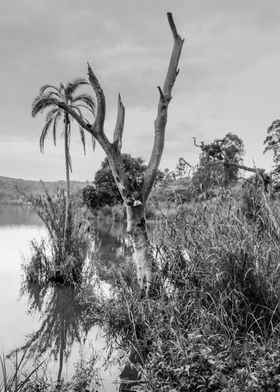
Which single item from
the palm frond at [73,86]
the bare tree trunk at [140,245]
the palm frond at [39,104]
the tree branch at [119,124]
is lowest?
the bare tree trunk at [140,245]

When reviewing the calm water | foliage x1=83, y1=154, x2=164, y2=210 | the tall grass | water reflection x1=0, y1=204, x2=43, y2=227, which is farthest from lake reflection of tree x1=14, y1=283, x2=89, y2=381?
foliage x1=83, y1=154, x2=164, y2=210

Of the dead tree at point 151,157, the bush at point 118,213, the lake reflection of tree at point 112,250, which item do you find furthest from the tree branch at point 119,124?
the bush at point 118,213

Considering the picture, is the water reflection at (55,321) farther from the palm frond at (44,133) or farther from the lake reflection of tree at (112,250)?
the palm frond at (44,133)

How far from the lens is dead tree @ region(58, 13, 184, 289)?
20.1 feet

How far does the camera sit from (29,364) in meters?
4.80

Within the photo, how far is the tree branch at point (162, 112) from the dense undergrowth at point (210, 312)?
2.78 feet

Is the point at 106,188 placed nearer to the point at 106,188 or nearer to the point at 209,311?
the point at 106,188

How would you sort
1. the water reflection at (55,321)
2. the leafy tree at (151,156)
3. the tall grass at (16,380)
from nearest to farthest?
the tall grass at (16,380) → the water reflection at (55,321) → the leafy tree at (151,156)

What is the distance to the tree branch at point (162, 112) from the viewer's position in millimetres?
6434

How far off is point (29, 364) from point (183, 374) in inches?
100

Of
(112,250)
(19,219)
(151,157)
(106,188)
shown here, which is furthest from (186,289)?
(19,219)

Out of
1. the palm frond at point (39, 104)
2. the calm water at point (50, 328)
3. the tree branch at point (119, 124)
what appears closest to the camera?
the calm water at point (50, 328)

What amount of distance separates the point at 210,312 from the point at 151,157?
3.18 meters

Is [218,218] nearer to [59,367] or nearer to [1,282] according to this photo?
[59,367]
